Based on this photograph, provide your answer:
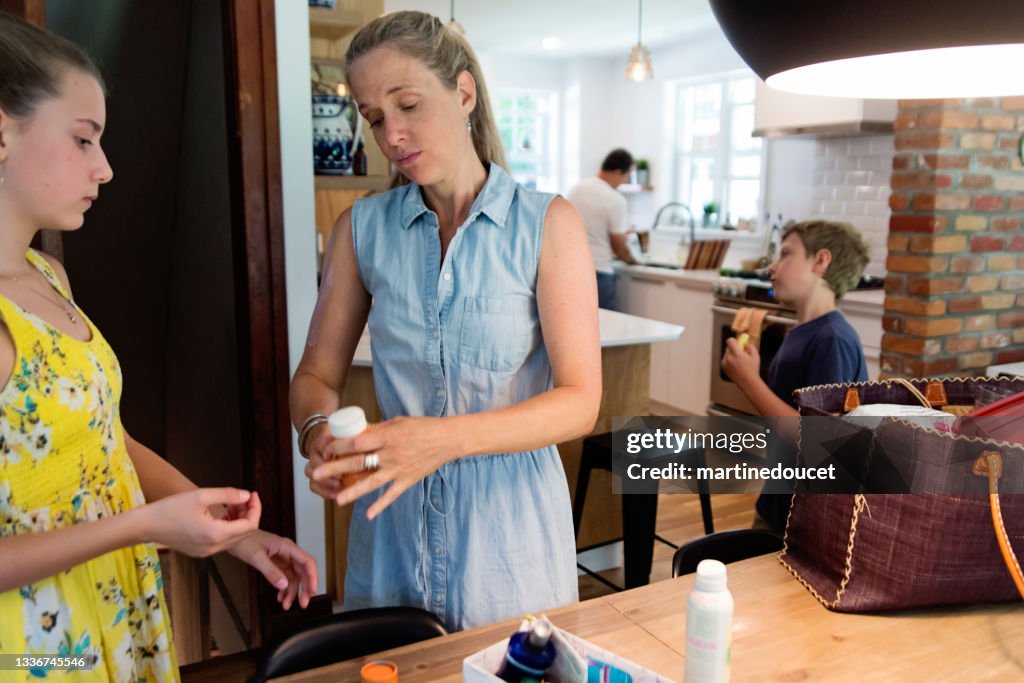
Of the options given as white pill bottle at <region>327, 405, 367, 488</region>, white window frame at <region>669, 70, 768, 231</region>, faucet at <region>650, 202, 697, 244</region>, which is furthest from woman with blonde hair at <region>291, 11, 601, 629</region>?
faucet at <region>650, 202, 697, 244</region>

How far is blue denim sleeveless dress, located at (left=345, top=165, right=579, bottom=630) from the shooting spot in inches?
51.2

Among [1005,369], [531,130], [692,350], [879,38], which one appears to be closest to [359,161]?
[879,38]

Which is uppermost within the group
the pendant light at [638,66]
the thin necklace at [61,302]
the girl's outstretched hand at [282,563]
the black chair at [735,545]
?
the pendant light at [638,66]

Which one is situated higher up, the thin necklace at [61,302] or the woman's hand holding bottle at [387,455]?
the thin necklace at [61,302]

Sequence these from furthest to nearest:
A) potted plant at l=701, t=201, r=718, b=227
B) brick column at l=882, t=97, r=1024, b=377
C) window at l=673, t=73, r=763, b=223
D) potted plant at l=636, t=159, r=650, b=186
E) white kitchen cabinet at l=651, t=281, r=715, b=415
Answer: potted plant at l=636, t=159, r=650, b=186 → potted plant at l=701, t=201, r=718, b=227 → window at l=673, t=73, r=763, b=223 → white kitchen cabinet at l=651, t=281, r=715, b=415 → brick column at l=882, t=97, r=1024, b=377

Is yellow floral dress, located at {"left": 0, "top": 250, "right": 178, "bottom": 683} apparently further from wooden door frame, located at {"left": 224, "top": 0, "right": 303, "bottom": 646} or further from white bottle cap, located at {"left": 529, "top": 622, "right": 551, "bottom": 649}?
wooden door frame, located at {"left": 224, "top": 0, "right": 303, "bottom": 646}

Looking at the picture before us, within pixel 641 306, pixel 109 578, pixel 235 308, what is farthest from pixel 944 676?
pixel 641 306

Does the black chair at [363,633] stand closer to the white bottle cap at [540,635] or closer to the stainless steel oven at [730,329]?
the white bottle cap at [540,635]

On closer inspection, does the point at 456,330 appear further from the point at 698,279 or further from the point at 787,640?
the point at 698,279

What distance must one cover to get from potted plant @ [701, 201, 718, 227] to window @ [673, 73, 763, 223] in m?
0.07

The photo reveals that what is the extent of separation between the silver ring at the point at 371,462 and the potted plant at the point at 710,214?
19.8ft

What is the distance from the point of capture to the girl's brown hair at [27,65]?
1058mm

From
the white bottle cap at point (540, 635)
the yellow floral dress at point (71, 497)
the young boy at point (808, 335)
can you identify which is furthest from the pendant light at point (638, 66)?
the white bottle cap at point (540, 635)

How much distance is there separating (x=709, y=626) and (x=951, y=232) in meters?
2.50
